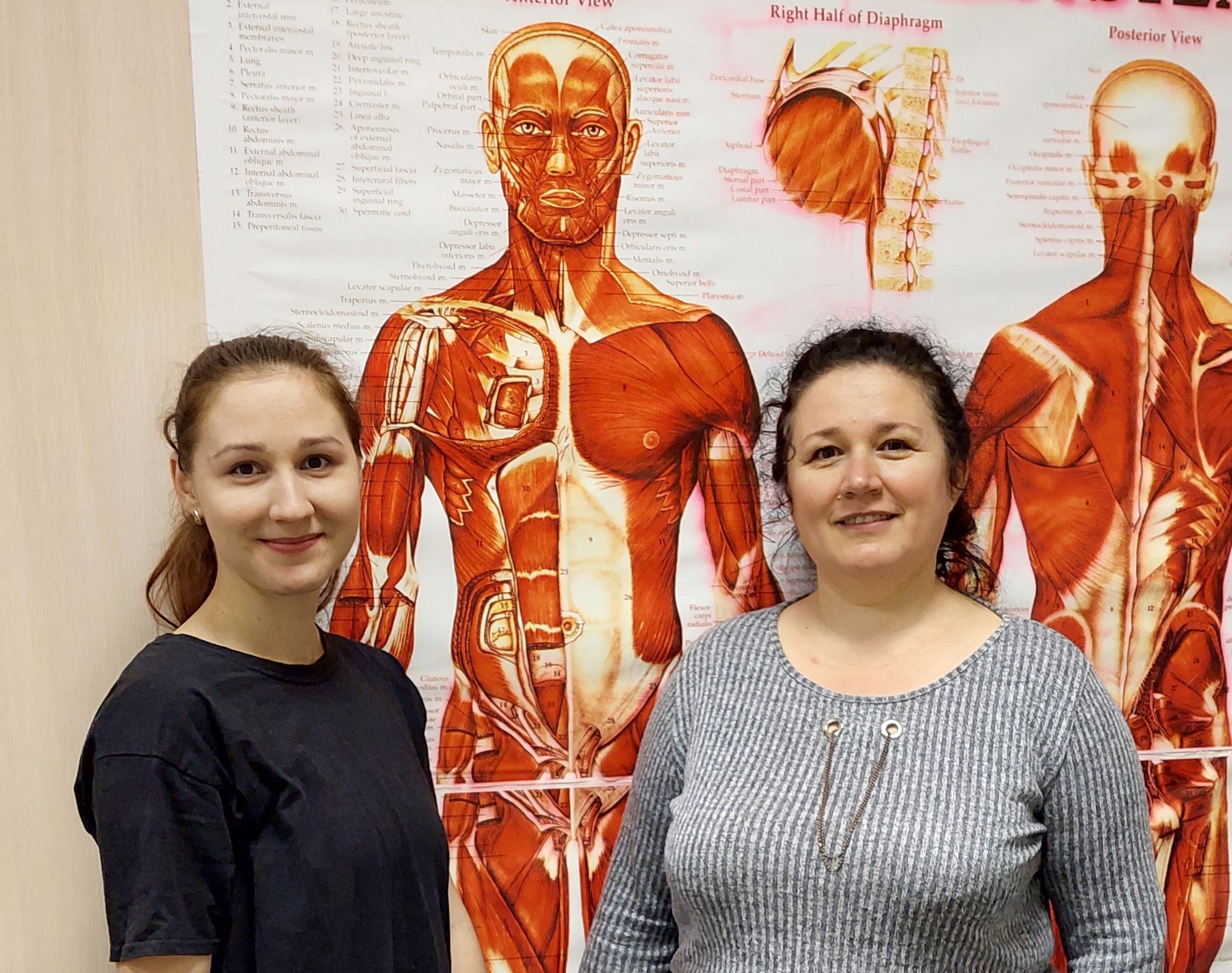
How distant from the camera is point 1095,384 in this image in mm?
1437

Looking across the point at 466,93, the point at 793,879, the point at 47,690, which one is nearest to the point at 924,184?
the point at 466,93

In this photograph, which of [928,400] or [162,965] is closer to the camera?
[162,965]

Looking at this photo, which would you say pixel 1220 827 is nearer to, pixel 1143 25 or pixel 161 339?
pixel 1143 25

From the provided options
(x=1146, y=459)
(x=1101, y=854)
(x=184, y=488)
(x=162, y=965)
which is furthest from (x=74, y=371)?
(x=1146, y=459)

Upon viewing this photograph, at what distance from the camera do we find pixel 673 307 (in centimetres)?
135

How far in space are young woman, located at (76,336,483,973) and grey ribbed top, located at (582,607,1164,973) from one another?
313mm

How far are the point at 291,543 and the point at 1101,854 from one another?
2.91ft

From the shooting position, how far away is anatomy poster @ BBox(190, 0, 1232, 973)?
128 centimetres

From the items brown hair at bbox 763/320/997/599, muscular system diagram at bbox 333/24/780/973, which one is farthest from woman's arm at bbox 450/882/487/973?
brown hair at bbox 763/320/997/599

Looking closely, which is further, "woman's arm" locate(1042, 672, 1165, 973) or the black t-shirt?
"woman's arm" locate(1042, 672, 1165, 973)

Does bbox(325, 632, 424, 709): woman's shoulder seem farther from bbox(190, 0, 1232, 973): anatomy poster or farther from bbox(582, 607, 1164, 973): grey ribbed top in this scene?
bbox(582, 607, 1164, 973): grey ribbed top

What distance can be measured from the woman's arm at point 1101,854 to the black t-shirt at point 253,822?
0.66 meters

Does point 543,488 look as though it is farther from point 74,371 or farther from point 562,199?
point 74,371

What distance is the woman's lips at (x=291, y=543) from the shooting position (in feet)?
3.19
